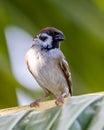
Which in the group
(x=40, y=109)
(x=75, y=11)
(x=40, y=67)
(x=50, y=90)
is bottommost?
(x=50, y=90)

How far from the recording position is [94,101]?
78 centimetres

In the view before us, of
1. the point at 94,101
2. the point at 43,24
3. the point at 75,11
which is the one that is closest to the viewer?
the point at 94,101

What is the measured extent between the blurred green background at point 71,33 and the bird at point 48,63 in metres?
0.73

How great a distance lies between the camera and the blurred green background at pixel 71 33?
1725mm

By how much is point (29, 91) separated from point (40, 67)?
79 cm

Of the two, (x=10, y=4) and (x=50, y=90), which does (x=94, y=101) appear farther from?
(x=50, y=90)

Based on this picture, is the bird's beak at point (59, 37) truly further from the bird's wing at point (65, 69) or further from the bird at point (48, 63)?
the bird's wing at point (65, 69)

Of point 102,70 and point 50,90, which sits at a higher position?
point 102,70

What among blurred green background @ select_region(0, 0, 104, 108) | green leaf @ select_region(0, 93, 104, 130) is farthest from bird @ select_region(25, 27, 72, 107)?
green leaf @ select_region(0, 93, 104, 130)

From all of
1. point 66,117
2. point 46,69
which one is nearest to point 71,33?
point 46,69

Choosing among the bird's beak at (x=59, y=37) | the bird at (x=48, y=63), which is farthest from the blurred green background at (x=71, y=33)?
the bird at (x=48, y=63)

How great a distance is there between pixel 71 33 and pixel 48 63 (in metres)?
0.89

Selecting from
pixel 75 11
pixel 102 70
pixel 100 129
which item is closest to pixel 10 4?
pixel 75 11

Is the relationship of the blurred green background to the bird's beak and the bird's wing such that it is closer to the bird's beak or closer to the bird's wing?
the bird's beak
